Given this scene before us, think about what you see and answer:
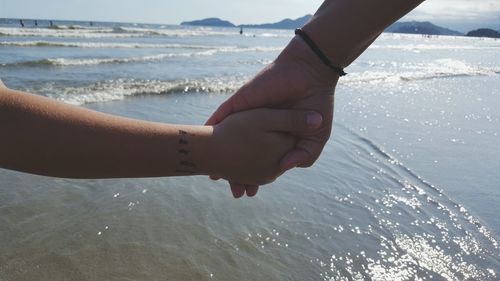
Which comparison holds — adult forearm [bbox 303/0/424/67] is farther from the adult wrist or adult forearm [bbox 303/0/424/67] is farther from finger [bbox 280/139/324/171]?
finger [bbox 280/139/324/171]

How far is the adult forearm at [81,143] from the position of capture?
5.32 ft

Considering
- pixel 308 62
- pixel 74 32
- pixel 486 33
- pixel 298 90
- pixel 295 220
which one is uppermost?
pixel 308 62

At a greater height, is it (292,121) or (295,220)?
(292,121)

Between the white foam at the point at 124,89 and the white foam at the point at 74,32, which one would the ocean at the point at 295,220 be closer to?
the white foam at the point at 124,89

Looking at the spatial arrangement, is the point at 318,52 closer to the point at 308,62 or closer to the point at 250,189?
the point at 308,62

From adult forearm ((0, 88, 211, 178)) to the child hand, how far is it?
0.51 ft

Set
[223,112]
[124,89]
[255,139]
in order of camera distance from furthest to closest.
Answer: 1. [124,89]
2. [223,112]
3. [255,139]

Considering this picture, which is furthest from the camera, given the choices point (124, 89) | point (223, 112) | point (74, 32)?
point (74, 32)

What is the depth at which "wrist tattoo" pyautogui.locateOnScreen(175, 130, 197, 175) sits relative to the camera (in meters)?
1.95

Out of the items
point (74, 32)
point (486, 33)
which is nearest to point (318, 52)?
point (74, 32)

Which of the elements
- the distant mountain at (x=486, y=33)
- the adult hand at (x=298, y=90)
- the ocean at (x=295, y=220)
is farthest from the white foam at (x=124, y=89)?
the distant mountain at (x=486, y=33)

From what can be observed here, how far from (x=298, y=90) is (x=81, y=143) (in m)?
1.05

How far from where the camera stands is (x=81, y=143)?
1.71 metres

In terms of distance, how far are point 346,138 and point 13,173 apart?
4.71 meters
